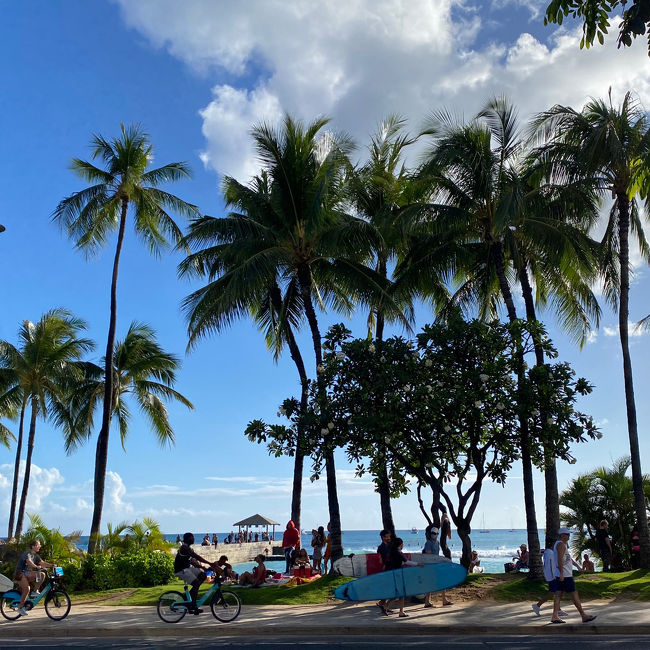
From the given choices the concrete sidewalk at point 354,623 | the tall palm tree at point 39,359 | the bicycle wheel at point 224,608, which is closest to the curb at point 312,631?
the concrete sidewalk at point 354,623

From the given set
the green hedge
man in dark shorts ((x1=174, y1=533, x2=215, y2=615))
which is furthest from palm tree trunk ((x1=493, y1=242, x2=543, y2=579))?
the green hedge

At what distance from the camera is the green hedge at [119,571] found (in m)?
20.0

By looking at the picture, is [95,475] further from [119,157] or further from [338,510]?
[119,157]

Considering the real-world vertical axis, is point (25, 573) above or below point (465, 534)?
above

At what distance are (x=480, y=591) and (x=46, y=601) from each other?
384 inches

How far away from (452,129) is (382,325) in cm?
667

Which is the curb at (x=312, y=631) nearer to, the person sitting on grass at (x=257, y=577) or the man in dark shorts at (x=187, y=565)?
the man in dark shorts at (x=187, y=565)

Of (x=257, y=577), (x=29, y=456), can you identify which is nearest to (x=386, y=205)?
(x=257, y=577)

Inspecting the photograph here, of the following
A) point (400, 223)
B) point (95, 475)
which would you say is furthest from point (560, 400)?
point (95, 475)

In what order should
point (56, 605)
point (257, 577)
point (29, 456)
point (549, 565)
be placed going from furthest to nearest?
point (29, 456), point (257, 577), point (56, 605), point (549, 565)

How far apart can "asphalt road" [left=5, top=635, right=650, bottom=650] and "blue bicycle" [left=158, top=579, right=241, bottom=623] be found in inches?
46.3

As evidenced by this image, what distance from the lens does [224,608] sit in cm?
1385

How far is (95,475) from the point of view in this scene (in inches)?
1013

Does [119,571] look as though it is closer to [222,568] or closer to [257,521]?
[222,568]
